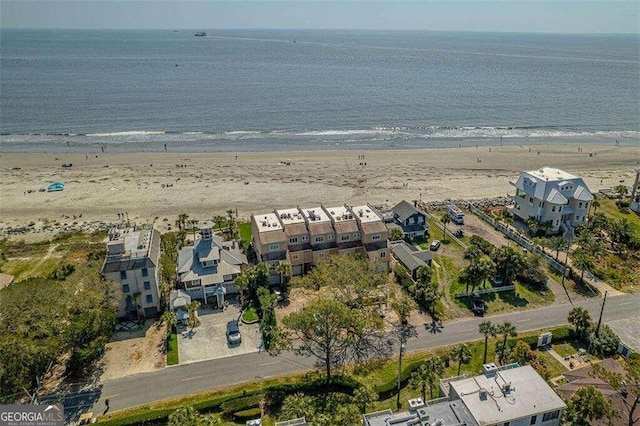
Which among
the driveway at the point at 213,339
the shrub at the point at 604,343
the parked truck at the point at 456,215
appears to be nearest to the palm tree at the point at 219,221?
the driveway at the point at 213,339

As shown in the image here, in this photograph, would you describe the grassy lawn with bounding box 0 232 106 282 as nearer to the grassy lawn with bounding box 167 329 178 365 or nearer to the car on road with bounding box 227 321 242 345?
the grassy lawn with bounding box 167 329 178 365

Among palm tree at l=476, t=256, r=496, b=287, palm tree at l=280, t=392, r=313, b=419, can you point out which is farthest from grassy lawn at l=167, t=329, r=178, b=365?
palm tree at l=476, t=256, r=496, b=287

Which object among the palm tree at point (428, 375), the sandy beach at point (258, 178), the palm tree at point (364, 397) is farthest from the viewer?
the sandy beach at point (258, 178)

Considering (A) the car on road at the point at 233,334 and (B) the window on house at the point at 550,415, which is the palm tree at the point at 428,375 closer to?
(B) the window on house at the point at 550,415

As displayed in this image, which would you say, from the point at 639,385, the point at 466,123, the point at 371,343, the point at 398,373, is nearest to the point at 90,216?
the point at 371,343

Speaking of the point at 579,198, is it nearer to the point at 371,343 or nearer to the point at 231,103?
the point at 371,343

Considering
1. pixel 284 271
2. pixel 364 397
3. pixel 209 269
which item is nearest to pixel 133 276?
pixel 209 269

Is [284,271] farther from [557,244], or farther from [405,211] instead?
[557,244]

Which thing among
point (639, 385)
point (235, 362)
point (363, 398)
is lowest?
point (235, 362)
